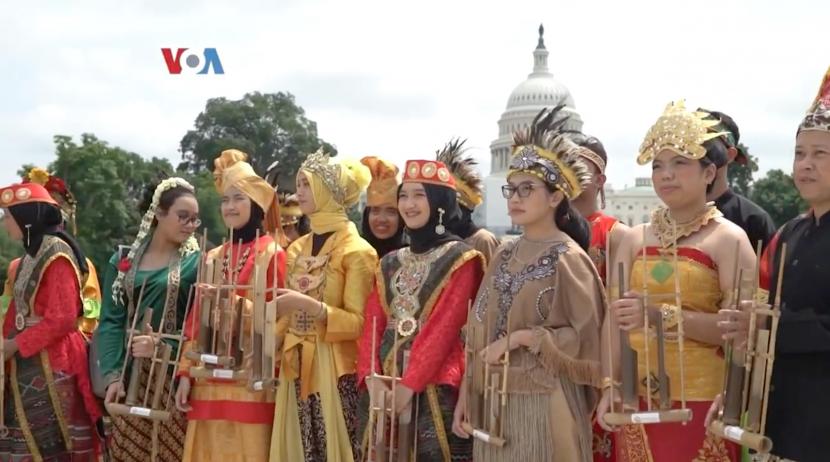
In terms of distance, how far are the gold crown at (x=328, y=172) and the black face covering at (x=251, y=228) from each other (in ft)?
1.29

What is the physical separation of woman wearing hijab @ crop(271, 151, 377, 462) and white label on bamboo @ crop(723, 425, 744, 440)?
2.62 meters

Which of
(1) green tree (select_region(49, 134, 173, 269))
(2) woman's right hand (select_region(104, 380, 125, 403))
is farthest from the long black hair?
(1) green tree (select_region(49, 134, 173, 269))

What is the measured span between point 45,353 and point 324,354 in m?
2.10

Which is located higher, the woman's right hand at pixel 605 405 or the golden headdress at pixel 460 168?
the golden headdress at pixel 460 168

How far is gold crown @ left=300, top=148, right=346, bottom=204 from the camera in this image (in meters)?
6.55

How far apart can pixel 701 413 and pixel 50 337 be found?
4.23 meters

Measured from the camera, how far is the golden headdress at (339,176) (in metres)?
6.56

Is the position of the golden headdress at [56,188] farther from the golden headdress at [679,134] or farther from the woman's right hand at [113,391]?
the golden headdress at [679,134]

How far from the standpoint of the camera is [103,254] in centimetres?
3195

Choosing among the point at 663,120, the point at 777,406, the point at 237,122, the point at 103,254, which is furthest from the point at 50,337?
the point at 237,122

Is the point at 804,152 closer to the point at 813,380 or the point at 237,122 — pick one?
the point at 813,380

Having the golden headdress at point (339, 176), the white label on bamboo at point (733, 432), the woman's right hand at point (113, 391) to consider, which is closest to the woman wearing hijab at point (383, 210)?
the golden headdress at point (339, 176)

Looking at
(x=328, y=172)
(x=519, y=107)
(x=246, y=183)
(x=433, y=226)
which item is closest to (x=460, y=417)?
(x=433, y=226)

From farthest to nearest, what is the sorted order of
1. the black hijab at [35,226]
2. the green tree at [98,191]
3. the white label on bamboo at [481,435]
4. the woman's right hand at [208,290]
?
the green tree at [98,191] → the black hijab at [35,226] → the woman's right hand at [208,290] → the white label on bamboo at [481,435]
